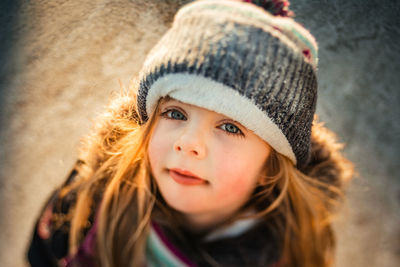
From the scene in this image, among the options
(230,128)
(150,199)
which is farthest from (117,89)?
(230,128)

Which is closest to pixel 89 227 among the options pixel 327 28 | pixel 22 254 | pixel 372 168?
pixel 22 254

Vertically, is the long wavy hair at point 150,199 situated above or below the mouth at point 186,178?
below

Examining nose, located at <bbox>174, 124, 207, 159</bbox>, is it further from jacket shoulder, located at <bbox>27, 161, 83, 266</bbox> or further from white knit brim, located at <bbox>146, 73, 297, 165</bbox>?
jacket shoulder, located at <bbox>27, 161, 83, 266</bbox>

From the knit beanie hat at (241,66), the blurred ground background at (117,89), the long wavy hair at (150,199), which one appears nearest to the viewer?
the knit beanie hat at (241,66)

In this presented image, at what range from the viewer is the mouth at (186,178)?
0.66 m

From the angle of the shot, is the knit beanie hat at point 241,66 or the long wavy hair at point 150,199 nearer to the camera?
the knit beanie hat at point 241,66

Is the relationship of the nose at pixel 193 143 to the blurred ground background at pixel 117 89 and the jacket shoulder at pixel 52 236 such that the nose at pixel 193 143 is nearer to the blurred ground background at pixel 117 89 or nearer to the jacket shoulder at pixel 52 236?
the jacket shoulder at pixel 52 236

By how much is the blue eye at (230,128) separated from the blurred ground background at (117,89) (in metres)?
0.63

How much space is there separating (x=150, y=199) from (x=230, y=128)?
A: 0.29 meters

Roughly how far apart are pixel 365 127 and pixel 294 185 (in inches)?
24.9

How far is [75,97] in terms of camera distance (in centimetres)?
129

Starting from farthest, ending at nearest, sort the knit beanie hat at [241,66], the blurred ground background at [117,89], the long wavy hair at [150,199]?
1. the blurred ground background at [117,89]
2. the long wavy hair at [150,199]
3. the knit beanie hat at [241,66]

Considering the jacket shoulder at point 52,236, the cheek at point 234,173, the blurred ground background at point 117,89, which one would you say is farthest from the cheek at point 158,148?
the blurred ground background at point 117,89

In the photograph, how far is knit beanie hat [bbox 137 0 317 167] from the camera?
0.62 meters
